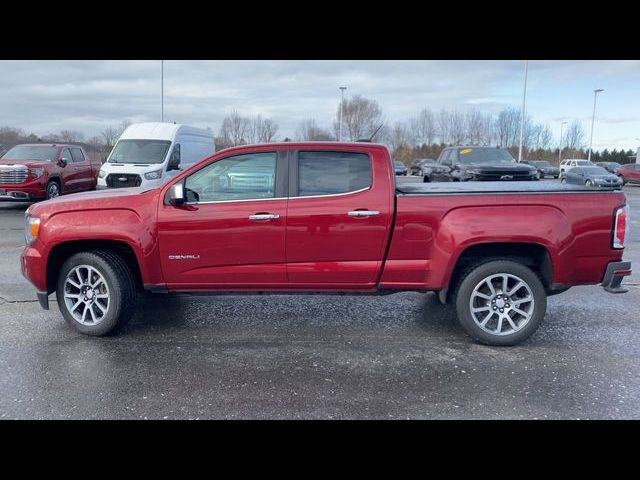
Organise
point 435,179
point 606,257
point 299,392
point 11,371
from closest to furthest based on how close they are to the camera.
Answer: point 299,392, point 11,371, point 606,257, point 435,179

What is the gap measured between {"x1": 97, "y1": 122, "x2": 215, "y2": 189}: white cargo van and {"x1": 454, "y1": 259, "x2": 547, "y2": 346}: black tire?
10.6m

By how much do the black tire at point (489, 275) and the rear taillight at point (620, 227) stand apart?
749mm

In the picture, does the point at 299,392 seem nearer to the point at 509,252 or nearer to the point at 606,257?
the point at 509,252

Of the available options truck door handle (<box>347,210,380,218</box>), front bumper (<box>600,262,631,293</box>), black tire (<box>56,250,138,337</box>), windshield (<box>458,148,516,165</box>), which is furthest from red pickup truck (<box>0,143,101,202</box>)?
front bumper (<box>600,262,631,293</box>)

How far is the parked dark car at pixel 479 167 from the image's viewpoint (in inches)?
595

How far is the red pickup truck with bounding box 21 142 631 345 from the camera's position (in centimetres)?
448

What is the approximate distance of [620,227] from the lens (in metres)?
4.48

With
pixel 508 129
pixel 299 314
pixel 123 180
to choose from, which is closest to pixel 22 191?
pixel 123 180

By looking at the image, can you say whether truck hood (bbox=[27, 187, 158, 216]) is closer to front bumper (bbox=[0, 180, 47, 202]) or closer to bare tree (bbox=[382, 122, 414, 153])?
front bumper (bbox=[0, 180, 47, 202])

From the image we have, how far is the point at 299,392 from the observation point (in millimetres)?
3729

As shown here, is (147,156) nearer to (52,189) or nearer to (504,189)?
(52,189)

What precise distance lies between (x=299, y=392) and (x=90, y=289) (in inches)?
94.2

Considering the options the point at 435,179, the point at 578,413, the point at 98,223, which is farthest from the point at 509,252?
the point at 435,179

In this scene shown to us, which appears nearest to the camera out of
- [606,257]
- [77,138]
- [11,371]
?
[11,371]
